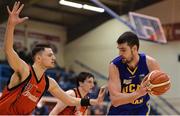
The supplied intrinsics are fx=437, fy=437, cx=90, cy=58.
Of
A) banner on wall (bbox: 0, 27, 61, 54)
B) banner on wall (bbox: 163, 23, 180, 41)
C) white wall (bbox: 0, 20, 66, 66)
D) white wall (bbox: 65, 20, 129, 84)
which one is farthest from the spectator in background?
white wall (bbox: 0, 20, 66, 66)

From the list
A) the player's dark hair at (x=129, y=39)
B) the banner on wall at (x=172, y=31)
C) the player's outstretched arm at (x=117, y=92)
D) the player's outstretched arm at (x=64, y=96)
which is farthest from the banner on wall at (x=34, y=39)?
the player's dark hair at (x=129, y=39)

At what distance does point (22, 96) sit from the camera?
181 inches

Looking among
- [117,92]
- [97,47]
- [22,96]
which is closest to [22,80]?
[22,96]

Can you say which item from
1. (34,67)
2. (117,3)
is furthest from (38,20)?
(34,67)

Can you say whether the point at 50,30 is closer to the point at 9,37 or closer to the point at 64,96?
the point at 64,96

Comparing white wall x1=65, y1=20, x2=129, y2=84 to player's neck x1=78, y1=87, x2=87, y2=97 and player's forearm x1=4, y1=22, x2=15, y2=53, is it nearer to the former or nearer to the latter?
player's neck x1=78, y1=87, x2=87, y2=97

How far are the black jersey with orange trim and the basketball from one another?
1.16 meters

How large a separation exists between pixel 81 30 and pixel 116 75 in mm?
15145

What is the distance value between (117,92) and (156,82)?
408 mm

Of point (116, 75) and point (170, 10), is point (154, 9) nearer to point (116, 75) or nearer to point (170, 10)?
point (170, 10)

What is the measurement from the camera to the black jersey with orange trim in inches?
179

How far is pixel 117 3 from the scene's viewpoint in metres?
16.4

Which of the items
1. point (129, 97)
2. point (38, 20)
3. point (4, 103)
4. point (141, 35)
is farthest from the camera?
point (38, 20)

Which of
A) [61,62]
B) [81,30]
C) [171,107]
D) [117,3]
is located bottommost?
[171,107]
